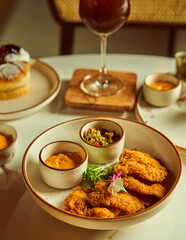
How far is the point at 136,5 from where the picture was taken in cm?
289

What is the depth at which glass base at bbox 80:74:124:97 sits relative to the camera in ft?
5.41

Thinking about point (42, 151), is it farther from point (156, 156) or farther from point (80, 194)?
point (156, 156)

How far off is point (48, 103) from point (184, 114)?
2.06 ft

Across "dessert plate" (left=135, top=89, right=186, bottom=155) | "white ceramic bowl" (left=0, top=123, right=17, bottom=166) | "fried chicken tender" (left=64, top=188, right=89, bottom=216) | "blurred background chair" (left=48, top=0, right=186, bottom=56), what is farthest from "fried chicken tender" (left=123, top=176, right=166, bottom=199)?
"blurred background chair" (left=48, top=0, right=186, bottom=56)

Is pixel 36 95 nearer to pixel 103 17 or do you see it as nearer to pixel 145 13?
pixel 103 17

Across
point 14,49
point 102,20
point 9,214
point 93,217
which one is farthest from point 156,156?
point 14,49

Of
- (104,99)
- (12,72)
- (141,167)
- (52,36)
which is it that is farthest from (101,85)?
(52,36)

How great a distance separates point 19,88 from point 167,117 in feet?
2.33

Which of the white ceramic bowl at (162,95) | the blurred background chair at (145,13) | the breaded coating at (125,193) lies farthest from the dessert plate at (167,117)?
the blurred background chair at (145,13)

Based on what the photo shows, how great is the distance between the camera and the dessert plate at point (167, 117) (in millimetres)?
1392

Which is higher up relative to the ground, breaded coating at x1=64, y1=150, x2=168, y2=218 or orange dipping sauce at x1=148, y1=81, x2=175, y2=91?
orange dipping sauce at x1=148, y1=81, x2=175, y2=91

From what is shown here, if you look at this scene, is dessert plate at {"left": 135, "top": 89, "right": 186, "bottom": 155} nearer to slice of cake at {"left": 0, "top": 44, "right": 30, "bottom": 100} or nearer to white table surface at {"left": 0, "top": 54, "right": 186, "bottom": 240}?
white table surface at {"left": 0, "top": 54, "right": 186, "bottom": 240}

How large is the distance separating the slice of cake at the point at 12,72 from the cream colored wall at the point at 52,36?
82.6 inches

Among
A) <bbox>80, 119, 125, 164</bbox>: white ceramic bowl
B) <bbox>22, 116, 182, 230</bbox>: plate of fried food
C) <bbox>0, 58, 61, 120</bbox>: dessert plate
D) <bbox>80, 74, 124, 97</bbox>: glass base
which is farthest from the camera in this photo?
<bbox>80, 74, 124, 97</bbox>: glass base
